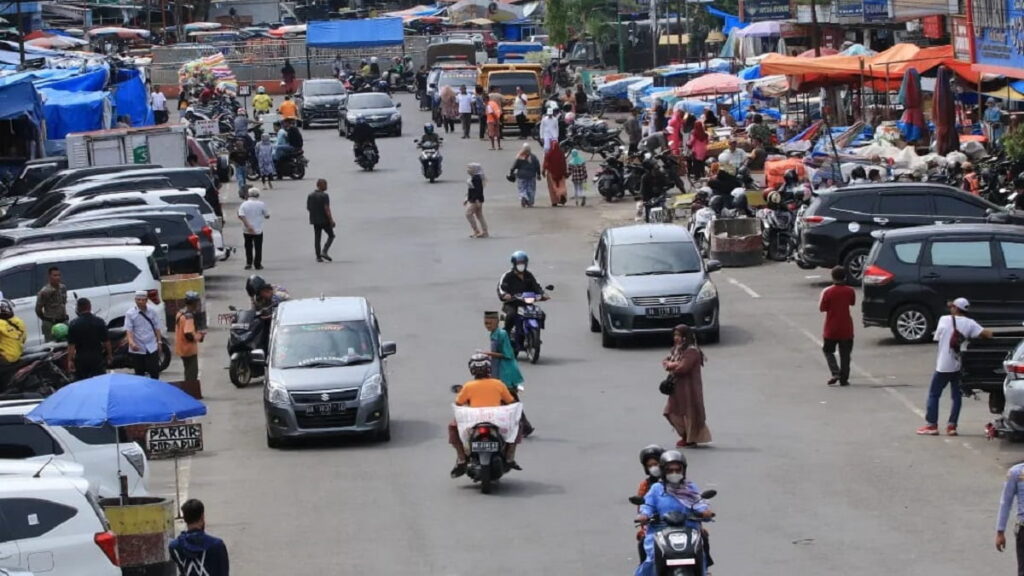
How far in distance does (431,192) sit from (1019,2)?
1554cm

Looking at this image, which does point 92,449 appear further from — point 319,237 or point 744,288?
point 319,237

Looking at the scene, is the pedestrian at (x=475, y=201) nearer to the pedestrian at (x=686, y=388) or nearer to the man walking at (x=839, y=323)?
the man walking at (x=839, y=323)

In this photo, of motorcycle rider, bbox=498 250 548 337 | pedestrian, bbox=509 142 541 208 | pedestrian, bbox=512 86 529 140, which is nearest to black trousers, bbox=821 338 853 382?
motorcycle rider, bbox=498 250 548 337

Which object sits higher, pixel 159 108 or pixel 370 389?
pixel 159 108

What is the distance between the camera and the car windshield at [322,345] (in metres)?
22.0

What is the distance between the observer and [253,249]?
1437 inches

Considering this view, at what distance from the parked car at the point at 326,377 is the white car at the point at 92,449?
3.56 metres

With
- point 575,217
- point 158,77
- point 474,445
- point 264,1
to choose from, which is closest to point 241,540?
point 474,445

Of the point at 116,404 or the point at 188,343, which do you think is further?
the point at 188,343

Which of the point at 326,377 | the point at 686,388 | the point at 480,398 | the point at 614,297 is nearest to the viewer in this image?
the point at 480,398

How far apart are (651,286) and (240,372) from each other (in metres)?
6.11

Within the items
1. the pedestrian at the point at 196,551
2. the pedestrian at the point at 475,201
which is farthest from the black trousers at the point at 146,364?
the pedestrian at the point at 475,201

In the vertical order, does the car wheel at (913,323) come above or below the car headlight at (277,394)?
below

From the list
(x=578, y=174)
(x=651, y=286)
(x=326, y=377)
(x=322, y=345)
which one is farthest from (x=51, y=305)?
(x=578, y=174)
